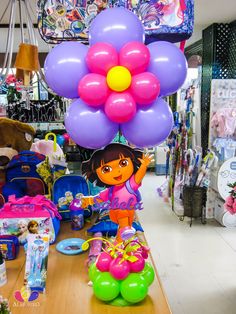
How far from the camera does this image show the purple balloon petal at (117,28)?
1.16 metres

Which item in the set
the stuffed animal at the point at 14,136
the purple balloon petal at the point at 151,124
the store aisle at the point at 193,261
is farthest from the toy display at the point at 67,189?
the store aisle at the point at 193,261

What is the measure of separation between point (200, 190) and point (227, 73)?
1.68 metres

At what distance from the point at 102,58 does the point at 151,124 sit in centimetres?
30

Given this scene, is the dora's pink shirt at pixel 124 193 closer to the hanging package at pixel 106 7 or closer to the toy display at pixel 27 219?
the toy display at pixel 27 219

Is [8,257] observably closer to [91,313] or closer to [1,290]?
[1,290]

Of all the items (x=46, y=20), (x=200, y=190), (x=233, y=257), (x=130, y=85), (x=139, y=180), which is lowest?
(x=233, y=257)

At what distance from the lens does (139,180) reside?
1.36 metres

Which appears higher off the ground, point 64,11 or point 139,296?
point 64,11

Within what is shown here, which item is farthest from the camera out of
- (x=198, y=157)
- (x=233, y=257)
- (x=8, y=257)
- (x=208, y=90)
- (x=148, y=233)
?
(x=208, y=90)

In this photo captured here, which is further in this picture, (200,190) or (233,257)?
(200,190)

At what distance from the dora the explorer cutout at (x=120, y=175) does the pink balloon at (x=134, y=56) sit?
0.33m

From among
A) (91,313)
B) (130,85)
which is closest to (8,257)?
(91,313)

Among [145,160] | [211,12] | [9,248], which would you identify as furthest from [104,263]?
[211,12]

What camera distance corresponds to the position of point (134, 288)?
121 cm
